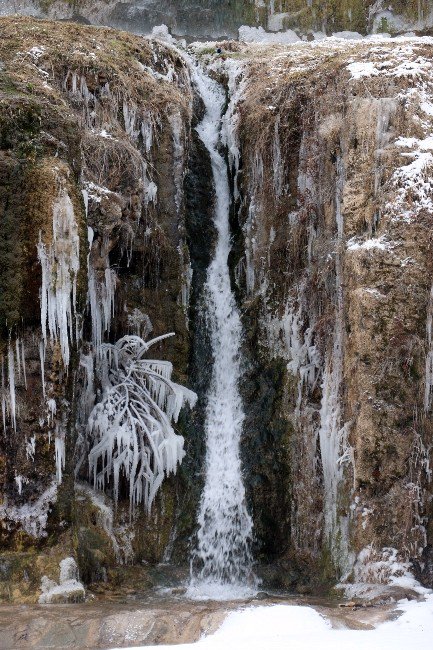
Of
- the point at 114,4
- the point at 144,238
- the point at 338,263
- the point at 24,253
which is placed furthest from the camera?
the point at 114,4

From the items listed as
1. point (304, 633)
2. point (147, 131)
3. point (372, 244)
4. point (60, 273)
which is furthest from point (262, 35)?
point (304, 633)

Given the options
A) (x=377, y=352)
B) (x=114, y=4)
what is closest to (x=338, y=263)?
(x=377, y=352)

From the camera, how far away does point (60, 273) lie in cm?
900

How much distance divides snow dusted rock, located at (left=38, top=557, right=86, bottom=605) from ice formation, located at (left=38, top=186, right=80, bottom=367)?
6.67 feet

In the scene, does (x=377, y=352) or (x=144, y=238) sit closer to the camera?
(x=377, y=352)

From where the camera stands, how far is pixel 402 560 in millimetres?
9203

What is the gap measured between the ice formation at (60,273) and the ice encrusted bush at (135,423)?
148 cm

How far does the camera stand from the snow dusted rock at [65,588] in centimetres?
858

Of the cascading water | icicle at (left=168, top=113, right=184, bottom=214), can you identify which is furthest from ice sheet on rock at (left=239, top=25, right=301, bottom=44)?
icicle at (left=168, top=113, right=184, bottom=214)

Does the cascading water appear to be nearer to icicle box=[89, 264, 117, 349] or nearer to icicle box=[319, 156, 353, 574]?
icicle box=[319, 156, 353, 574]

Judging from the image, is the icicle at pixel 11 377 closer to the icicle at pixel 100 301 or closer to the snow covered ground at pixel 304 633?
the icicle at pixel 100 301

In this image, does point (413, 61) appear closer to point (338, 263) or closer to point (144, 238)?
point (338, 263)

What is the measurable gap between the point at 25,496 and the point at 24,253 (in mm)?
2465

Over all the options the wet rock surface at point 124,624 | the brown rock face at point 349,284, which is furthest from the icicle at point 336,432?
the wet rock surface at point 124,624
